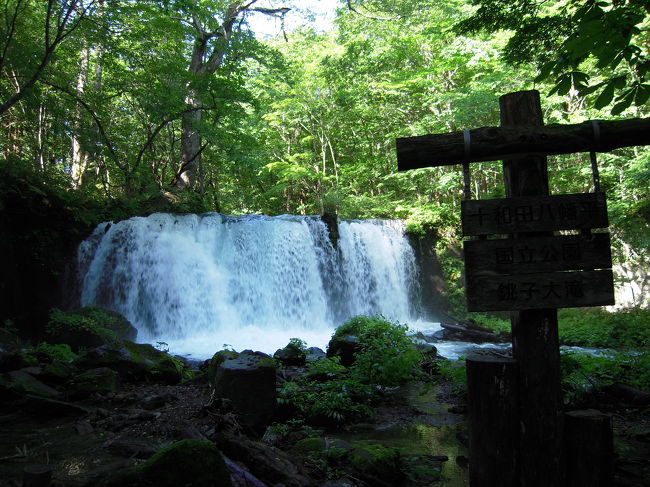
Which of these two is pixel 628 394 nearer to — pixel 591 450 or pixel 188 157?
pixel 591 450

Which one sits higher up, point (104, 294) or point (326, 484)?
point (104, 294)

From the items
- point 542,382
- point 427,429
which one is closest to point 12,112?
point 427,429

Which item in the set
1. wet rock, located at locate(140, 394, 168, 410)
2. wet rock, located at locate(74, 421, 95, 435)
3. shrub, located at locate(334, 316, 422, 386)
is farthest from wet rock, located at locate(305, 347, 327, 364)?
wet rock, located at locate(74, 421, 95, 435)

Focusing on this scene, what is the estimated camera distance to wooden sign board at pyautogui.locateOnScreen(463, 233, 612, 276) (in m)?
2.45

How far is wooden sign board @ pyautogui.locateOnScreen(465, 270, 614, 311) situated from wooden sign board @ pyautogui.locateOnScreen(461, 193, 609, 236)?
280 mm

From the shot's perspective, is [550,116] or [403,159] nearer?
[403,159]

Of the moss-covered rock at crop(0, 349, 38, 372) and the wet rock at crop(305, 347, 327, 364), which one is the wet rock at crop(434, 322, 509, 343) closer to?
the wet rock at crop(305, 347, 327, 364)

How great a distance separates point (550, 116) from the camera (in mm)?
13453

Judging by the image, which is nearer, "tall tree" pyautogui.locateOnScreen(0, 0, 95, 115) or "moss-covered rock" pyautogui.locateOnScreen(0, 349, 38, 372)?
"moss-covered rock" pyautogui.locateOnScreen(0, 349, 38, 372)

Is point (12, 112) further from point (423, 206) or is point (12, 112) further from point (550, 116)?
point (550, 116)

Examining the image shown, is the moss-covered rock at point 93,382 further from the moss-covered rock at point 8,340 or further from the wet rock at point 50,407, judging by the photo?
the moss-covered rock at point 8,340

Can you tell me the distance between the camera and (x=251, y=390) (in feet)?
13.7

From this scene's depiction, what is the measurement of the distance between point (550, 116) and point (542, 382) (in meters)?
13.5

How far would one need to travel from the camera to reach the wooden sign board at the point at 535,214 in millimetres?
2459
